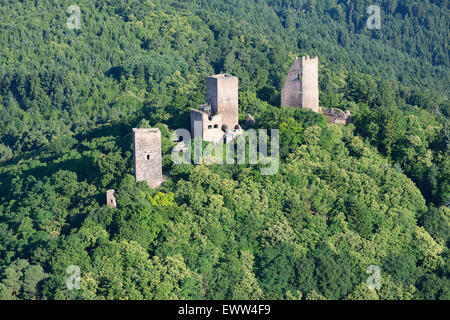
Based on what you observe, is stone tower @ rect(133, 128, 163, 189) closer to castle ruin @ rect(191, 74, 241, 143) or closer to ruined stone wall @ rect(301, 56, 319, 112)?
castle ruin @ rect(191, 74, 241, 143)

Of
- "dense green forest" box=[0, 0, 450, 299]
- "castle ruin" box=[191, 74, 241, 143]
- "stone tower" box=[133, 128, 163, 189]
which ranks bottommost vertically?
"dense green forest" box=[0, 0, 450, 299]

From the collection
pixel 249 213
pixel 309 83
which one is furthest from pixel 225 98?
pixel 249 213

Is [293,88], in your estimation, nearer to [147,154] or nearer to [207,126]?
[207,126]

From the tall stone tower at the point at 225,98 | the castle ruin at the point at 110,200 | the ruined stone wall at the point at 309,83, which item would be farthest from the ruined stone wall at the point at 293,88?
the castle ruin at the point at 110,200

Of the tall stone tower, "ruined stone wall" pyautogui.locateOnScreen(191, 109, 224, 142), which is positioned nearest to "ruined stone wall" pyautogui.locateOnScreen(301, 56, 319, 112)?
the tall stone tower

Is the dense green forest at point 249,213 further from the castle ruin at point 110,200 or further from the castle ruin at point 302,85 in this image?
the castle ruin at point 302,85
